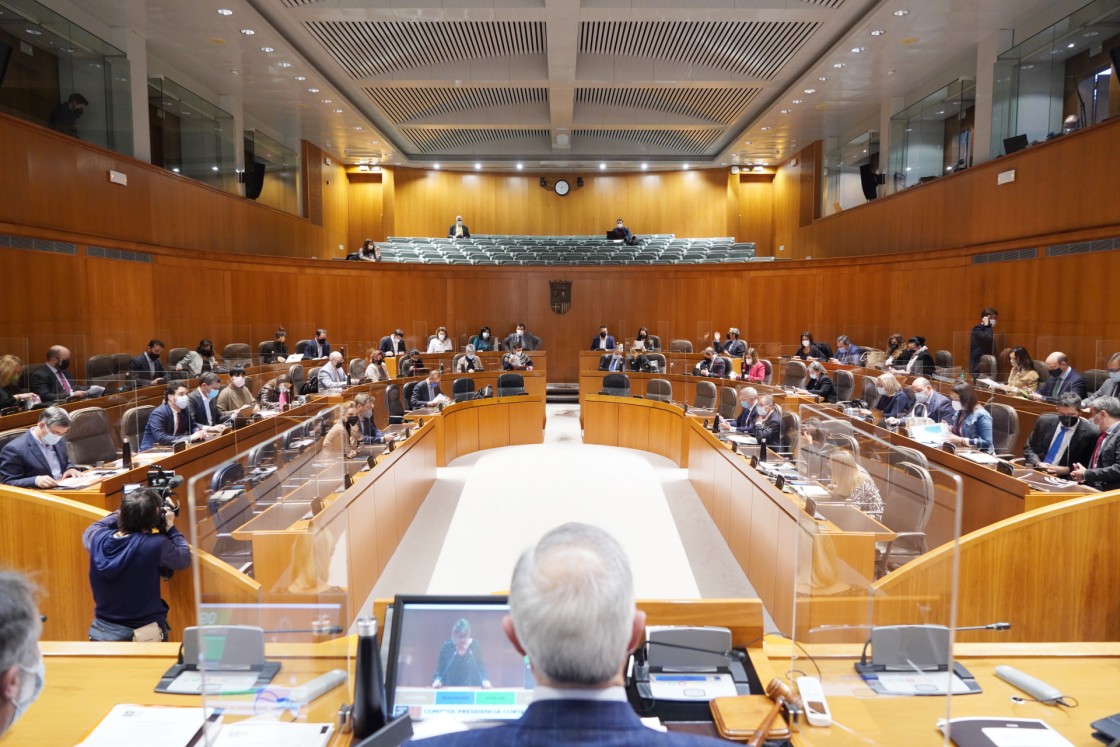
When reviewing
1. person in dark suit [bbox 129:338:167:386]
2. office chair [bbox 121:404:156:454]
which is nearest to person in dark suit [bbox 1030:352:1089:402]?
office chair [bbox 121:404:156:454]

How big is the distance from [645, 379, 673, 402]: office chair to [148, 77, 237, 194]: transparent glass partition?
8.72m

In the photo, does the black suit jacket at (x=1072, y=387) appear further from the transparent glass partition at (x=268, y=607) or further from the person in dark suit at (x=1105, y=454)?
the transparent glass partition at (x=268, y=607)

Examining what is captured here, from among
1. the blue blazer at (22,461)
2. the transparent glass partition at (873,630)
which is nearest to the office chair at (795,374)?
the transparent glass partition at (873,630)

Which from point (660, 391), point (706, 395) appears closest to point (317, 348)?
point (660, 391)

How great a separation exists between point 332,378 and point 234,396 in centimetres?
163

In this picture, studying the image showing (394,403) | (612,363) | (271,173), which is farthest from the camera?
(271,173)

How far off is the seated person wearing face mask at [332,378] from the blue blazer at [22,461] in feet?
13.2

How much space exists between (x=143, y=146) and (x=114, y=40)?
146 centimetres

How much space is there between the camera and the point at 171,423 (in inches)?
241

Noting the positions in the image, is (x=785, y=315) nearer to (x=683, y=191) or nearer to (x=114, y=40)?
(x=683, y=191)

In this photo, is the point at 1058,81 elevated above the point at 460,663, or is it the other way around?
the point at 1058,81

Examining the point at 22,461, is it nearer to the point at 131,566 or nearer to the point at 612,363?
the point at 131,566

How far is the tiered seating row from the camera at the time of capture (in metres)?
16.2

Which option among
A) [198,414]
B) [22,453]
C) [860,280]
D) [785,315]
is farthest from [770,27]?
[22,453]
